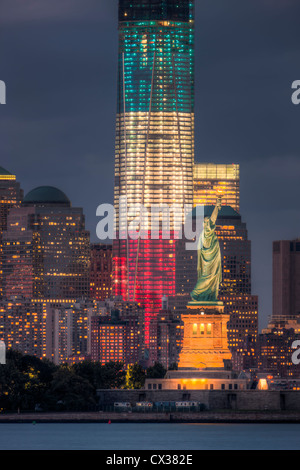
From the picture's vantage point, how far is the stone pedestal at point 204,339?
17275 centimetres

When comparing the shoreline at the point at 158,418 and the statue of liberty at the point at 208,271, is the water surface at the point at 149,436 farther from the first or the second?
the statue of liberty at the point at 208,271

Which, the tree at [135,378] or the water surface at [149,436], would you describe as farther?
the tree at [135,378]

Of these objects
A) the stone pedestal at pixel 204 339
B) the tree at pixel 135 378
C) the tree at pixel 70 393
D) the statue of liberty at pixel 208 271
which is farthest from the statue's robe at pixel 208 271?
the tree at pixel 135 378

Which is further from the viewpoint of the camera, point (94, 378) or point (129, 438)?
point (94, 378)

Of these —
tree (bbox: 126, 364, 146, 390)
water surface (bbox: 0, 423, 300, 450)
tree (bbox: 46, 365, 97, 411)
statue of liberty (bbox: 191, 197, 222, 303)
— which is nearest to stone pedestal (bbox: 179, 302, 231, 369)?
statue of liberty (bbox: 191, 197, 222, 303)

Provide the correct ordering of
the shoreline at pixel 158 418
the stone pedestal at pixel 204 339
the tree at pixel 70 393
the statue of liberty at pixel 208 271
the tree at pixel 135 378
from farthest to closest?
the tree at pixel 135 378
the statue of liberty at pixel 208 271
the tree at pixel 70 393
the stone pedestal at pixel 204 339
the shoreline at pixel 158 418

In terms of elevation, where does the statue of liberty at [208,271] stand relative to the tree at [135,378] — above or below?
above

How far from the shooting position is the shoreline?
16625cm

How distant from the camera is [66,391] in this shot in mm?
175375

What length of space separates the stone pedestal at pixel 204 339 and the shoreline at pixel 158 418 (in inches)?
259

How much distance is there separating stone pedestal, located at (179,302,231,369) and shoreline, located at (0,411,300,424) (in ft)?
21.6
